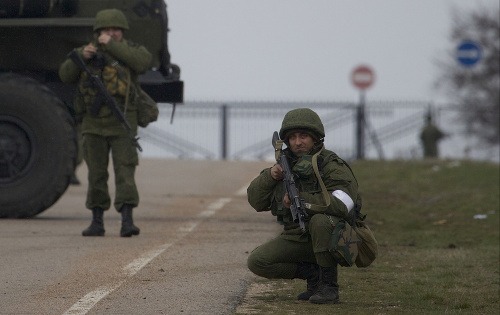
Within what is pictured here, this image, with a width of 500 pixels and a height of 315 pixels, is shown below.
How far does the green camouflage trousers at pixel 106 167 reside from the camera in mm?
13828

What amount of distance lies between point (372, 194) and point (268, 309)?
9.90 m

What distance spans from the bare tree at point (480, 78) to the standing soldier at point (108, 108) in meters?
30.2

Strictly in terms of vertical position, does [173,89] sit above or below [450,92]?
above

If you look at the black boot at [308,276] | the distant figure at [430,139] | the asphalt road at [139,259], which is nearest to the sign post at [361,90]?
the distant figure at [430,139]

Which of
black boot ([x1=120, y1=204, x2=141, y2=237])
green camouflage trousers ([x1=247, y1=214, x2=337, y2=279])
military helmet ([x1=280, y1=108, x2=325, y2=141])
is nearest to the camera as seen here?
military helmet ([x1=280, y1=108, x2=325, y2=141])

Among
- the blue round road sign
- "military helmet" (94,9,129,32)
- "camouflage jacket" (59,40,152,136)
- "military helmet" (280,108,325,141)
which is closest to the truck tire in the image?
"camouflage jacket" (59,40,152,136)

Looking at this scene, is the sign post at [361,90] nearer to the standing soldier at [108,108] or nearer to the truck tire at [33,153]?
the truck tire at [33,153]

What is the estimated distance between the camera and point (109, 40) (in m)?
13.6

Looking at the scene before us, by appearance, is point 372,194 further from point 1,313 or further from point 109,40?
point 1,313

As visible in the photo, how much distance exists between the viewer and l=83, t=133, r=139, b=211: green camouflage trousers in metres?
13.8

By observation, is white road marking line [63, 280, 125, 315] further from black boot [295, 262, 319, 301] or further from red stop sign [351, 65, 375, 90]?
red stop sign [351, 65, 375, 90]

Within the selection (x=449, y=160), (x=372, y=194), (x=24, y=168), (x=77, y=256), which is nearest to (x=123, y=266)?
(x=77, y=256)

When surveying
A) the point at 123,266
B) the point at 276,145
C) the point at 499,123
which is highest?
the point at 276,145

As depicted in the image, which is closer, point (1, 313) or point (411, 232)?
point (1, 313)
